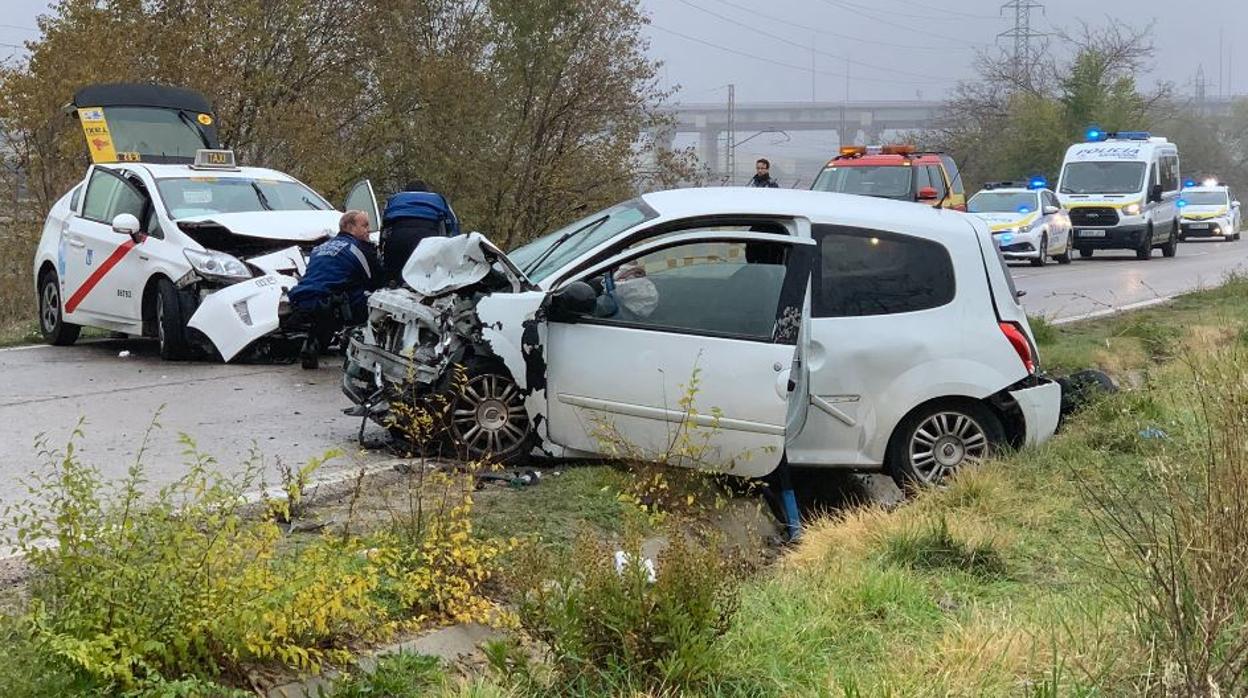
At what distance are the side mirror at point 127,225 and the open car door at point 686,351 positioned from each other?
19.3 ft

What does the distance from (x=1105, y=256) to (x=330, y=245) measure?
974 inches

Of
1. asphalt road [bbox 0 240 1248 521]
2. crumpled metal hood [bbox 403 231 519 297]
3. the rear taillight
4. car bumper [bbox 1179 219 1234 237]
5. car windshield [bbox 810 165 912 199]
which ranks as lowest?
car bumper [bbox 1179 219 1234 237]

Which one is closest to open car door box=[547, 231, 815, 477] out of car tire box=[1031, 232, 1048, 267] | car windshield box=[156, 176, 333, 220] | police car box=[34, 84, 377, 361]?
police car box=[34, 84, 377, 361]

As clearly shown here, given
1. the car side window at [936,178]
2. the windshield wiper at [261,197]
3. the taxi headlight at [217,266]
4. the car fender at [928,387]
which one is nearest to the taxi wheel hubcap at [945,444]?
the car fender at [928,387]

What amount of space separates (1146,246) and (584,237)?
23694 millimetres

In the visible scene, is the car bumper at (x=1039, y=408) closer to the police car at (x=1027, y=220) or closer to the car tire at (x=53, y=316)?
the car tire at (x=53, y=316)

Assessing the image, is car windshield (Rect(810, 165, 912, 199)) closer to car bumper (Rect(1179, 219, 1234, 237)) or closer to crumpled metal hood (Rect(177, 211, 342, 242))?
crumpled metal hood (Rect(177, 211, 342, 242))

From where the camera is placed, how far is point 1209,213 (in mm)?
38562

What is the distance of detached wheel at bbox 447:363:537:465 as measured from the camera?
7.03 m

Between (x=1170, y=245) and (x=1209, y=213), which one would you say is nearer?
(x=1170, y=245)

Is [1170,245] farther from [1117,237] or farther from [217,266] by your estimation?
[217,266]

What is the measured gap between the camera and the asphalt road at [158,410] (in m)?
7.33

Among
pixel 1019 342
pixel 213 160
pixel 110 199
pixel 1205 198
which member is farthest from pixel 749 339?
pixel 1205 198

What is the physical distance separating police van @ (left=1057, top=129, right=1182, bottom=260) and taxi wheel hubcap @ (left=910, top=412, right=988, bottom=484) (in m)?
22.4
